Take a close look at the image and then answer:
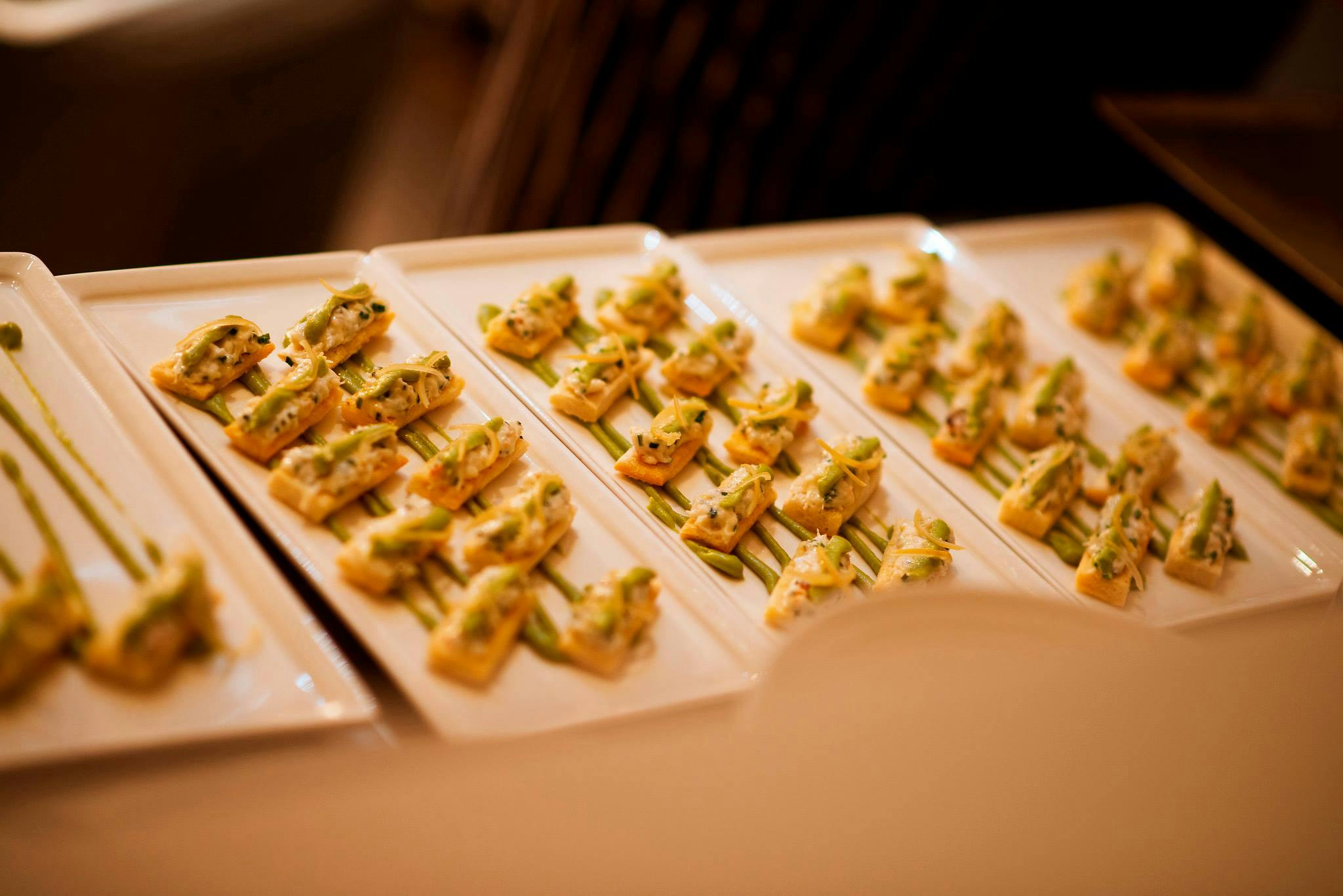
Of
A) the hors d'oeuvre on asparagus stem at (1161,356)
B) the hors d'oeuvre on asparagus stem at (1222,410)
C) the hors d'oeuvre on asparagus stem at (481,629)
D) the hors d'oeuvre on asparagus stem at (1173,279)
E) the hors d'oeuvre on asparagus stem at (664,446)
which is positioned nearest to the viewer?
the hors d'oeuvre on asparagus stem at (481,629)

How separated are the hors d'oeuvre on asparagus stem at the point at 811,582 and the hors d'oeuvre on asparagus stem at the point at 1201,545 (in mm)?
827

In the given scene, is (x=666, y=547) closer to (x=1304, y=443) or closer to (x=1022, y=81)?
(x=1304, y=443)

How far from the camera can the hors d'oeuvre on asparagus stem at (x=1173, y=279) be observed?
135 inches

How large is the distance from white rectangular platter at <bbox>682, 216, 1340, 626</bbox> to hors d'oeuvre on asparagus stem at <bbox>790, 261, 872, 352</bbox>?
0.04m

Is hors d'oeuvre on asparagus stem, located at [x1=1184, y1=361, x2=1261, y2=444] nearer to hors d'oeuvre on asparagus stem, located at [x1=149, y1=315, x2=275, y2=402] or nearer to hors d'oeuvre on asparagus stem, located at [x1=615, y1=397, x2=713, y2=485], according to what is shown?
hors d'oeuvre on asparagus stem, located at [x1=615, y1=397, x2=713, y2=485]

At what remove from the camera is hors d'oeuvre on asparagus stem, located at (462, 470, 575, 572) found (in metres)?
1.87

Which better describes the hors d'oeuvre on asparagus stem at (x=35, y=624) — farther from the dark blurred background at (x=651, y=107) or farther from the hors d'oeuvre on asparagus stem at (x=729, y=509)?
the dark blurred background at (x=651, y=107)

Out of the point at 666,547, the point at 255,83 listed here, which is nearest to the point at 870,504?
the point at 666,547

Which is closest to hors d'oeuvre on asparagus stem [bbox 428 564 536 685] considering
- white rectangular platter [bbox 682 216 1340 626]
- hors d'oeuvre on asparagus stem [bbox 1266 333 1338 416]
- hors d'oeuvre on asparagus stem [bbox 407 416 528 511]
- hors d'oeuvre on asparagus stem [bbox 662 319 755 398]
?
hors d'oeuvre on asparagus stem [bbox 407 416 528 511]

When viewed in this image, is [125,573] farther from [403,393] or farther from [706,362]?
[706,362]

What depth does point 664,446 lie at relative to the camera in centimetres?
219

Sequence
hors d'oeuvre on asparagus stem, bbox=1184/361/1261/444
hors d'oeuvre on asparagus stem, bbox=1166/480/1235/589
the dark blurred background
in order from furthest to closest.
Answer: the dark blurred background, hors d'oeuvre on asparagus stem, bbox=1184/361/1261/444, hors d'oeuvre on asparagus stem, bbox=1166/480/1235/589

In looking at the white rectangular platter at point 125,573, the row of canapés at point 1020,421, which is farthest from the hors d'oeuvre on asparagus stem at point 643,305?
the white rectangular platter at point 125,573

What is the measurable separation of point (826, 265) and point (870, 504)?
3.21 ft
